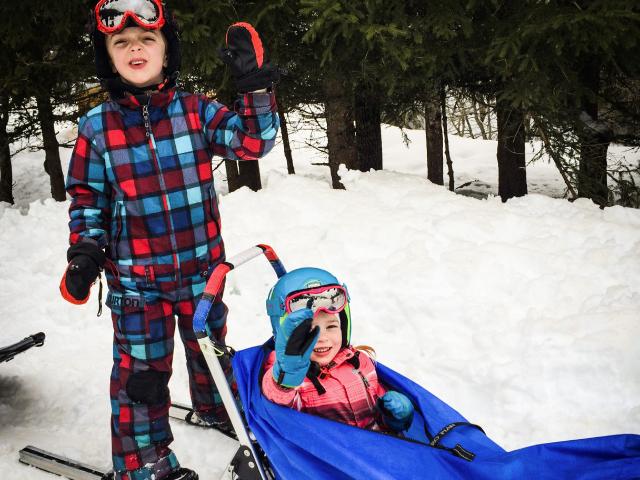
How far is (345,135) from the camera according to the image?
8.65m

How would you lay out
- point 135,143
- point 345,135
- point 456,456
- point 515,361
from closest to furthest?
point 456,456 < point 135,143 < point 515,361 < point 345,135

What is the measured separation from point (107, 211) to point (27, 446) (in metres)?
1.79

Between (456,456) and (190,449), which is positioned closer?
(456,456)

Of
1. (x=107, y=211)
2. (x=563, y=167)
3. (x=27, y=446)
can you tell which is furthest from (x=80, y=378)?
(x=563, y=167)

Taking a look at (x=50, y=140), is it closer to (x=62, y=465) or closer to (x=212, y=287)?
(x=62, y=465)

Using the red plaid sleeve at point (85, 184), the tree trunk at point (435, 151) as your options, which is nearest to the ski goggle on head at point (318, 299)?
the red plaid sleeve at point (85, 184)

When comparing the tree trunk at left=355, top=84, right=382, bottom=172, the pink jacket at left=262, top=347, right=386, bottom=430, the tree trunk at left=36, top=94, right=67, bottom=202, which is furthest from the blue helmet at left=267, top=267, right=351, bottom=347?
the tree trunk at left=36, top=94, right=67, bottom=202

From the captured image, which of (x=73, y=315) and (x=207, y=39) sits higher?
(x=207, y=39)

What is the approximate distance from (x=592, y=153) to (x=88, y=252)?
6.96 m

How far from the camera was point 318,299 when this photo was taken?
2627 mm

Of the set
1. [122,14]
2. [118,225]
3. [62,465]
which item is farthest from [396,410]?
[122,14]

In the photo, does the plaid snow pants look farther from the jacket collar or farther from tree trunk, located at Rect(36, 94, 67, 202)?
tree trunk, located at Rect(36, 94, 67, 202)

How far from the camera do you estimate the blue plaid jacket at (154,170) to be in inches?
105

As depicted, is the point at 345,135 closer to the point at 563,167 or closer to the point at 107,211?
the point at 563,167
